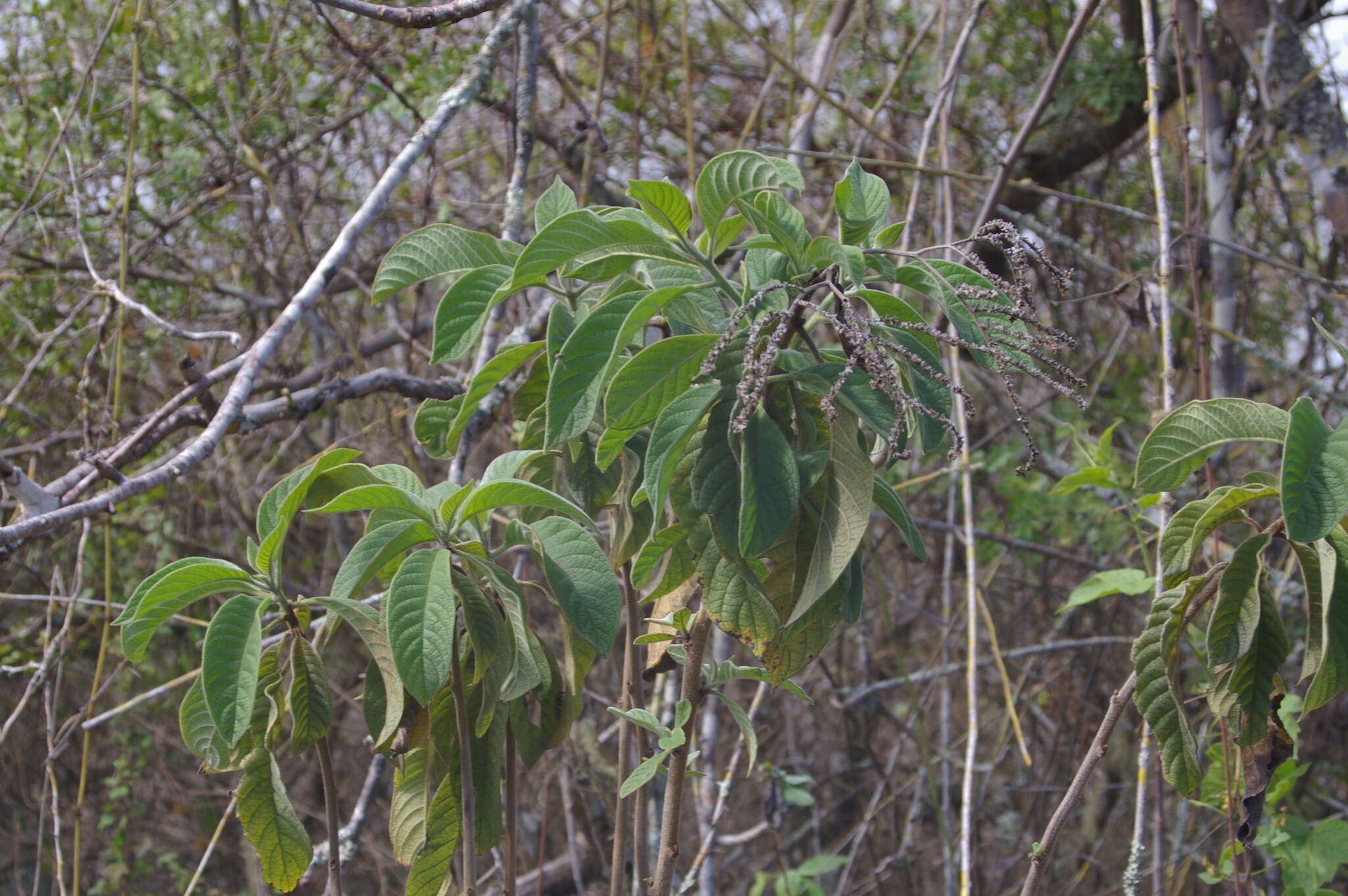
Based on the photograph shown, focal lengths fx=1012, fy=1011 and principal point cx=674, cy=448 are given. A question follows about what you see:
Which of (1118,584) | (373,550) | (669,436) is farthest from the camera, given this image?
(1118,584)

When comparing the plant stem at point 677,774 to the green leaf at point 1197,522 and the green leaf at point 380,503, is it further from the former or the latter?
the green leaf at point 1197,522

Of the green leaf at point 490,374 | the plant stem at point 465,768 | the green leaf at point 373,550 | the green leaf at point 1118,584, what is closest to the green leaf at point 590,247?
the green leaf at point 490,374

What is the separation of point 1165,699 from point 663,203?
0.72 m

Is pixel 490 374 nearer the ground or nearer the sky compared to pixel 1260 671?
nearer the sky

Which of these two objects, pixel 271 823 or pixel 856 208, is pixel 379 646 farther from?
pixel 856 208

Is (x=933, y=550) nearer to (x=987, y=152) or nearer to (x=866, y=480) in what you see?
(x=987, y=152)

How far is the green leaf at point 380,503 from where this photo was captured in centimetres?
85

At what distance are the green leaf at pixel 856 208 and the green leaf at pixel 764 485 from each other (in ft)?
0.61

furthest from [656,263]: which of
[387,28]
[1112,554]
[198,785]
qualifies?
[198,785]

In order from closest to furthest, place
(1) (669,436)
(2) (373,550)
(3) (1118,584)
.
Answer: (1) (669,436) < (2) (373,550) < (3) (1118,584)

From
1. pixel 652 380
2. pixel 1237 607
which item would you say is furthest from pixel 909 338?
Result: pixel 1237 607

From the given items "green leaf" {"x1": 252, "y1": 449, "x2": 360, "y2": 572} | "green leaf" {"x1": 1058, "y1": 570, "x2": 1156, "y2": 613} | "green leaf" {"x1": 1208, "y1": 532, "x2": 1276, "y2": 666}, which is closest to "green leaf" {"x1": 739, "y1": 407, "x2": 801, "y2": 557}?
"green leaf" {"x1": 252, "y1": 449, "x2": 360, "y2": 572}

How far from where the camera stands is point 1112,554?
356 centimetres

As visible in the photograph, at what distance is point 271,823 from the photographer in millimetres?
980
